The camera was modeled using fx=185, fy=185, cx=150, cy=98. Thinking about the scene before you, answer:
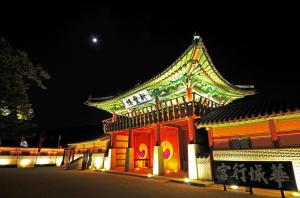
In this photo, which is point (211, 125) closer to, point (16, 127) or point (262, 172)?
point (262, 172)

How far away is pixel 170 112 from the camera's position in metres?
14.1

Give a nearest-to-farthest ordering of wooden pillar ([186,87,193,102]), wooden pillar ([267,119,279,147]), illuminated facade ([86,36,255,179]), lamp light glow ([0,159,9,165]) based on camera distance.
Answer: wooden pillar ([267,119,279,147]) → illuminated facade ([86,36,255,179]) → wooden pillar ([186,87,193,102]) → lamp light glow ([0,159,9,165])

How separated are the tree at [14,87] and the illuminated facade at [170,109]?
891 centimetres

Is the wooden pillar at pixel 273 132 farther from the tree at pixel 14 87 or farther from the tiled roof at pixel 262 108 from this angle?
the tree at pixel 14 87

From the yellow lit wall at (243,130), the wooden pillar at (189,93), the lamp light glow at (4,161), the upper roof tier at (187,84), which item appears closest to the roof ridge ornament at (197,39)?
the upper roof tier at (187,84)

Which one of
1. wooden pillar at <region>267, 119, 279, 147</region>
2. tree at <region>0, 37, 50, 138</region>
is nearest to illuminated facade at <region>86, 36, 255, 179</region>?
wooden pillar at <region>267, 119, 279, 147</region>

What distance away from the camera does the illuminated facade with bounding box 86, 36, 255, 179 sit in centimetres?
1286

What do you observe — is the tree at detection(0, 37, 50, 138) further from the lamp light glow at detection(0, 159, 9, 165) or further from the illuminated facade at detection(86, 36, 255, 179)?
the lamp light glow at detection(0, 159, 9, 165)

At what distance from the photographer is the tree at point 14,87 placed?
6309 millimetres

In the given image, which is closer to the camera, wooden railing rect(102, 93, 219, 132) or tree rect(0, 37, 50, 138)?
tree rect(0, 37, 50, 138)

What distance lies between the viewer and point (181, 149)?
1692 centimetres

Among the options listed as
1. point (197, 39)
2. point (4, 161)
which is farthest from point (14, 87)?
point (4, 161)

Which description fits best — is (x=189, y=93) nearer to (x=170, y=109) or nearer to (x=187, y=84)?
(x=187, y=84)

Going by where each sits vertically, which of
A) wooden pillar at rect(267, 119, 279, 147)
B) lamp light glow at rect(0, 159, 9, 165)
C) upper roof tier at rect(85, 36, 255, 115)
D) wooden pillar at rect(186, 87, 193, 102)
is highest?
upper roof tier at rect(85, 36, 255, 115)
